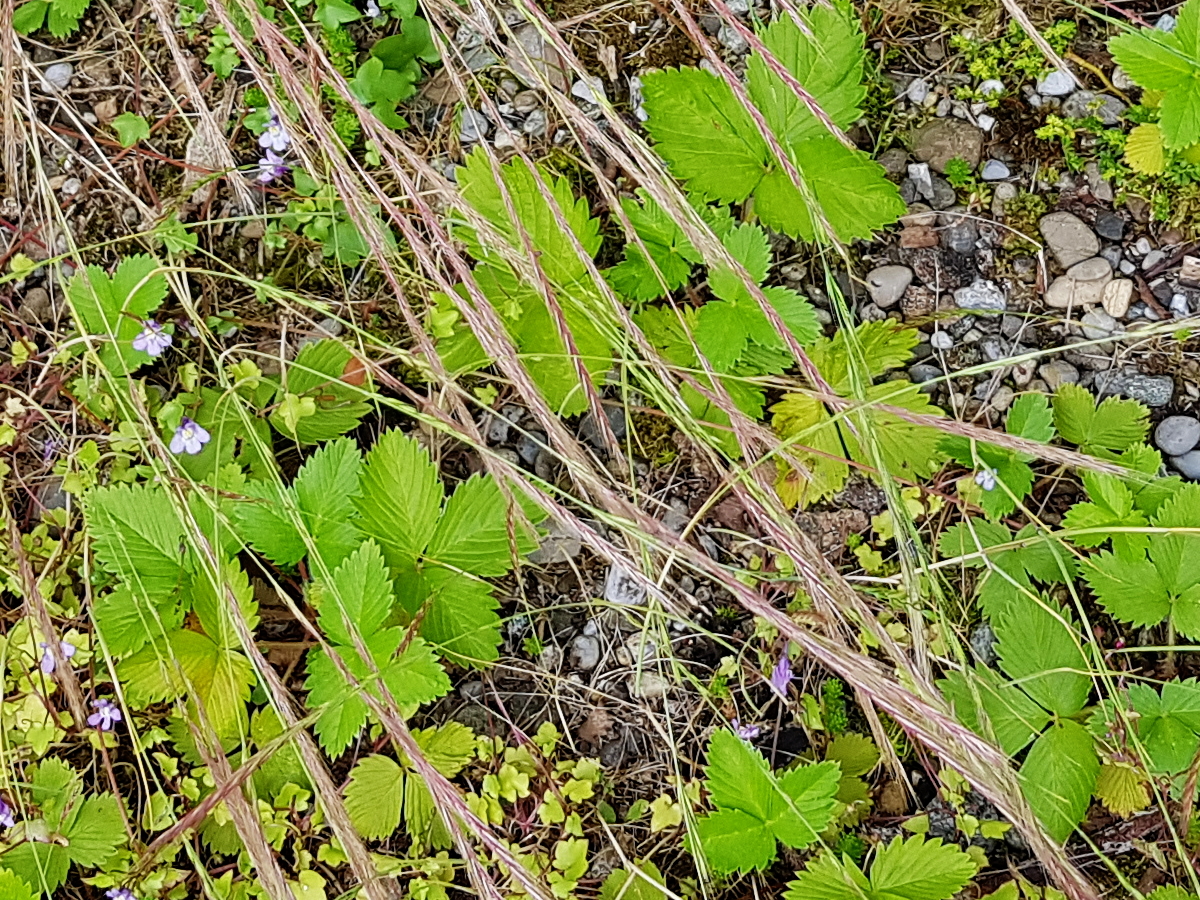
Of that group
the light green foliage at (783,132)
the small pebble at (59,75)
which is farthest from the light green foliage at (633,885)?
the small pebble at (59,75)

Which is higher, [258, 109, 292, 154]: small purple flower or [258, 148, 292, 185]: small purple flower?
[258, 109, 292, 154]: small purple flower

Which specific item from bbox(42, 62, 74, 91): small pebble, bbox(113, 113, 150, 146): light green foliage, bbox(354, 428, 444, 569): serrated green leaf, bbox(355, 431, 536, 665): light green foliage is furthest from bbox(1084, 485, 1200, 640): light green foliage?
bbox(42, 62, 74, 91): small pebble

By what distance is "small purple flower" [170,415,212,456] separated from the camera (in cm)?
179

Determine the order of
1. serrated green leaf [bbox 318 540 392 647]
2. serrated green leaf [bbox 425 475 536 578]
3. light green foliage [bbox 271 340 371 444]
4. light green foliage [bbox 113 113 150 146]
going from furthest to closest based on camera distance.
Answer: light green foliage [bbox 113 113 150 146] → light green foliage [bbox 271 340 371 444] → serrated green leaf [bbox 425 475 536 578] → serrated green leaf [bbox 318 540 392 647]

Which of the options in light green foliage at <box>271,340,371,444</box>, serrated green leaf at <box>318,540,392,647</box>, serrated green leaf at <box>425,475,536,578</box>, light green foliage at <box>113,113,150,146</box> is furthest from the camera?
light green foliage at <box>113,113,150,146</box>

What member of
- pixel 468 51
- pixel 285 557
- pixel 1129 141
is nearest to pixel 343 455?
pixel 285 557

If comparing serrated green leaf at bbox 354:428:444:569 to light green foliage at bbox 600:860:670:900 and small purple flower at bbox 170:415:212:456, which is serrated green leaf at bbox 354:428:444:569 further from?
light green foliage at bbox 600:860:670:900

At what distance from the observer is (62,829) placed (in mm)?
1784

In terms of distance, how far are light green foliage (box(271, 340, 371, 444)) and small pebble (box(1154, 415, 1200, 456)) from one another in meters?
1.49

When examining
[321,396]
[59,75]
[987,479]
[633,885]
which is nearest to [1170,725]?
[987,479]

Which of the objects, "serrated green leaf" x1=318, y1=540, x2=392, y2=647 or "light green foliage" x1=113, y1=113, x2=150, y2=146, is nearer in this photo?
"serrated green leaf" x1=318, y1=540, x2=392, y2=647

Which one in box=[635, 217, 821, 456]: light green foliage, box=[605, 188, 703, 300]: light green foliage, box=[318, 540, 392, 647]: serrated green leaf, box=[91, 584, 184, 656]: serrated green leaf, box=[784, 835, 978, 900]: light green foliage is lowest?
box=[784, 835, 978, 900]: light green foliage

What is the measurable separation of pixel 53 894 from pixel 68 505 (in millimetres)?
722

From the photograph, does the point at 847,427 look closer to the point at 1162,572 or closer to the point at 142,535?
the point at 1162,572
